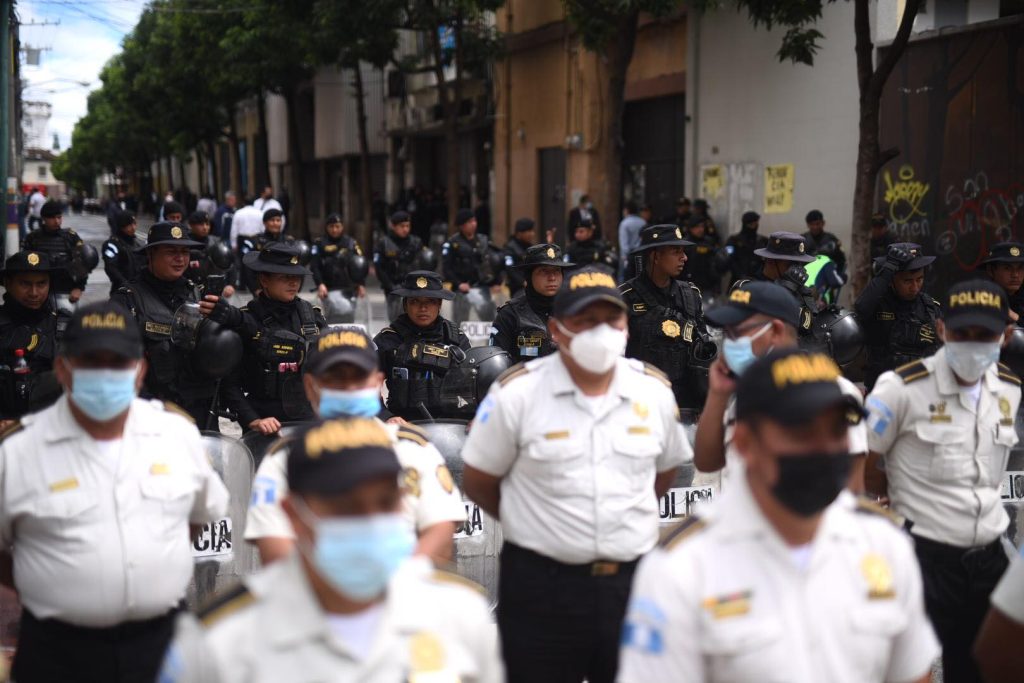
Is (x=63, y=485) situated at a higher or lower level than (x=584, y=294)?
lower

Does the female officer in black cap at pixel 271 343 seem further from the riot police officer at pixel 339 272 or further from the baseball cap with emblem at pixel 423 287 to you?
the riot police officer at pixel 339 272

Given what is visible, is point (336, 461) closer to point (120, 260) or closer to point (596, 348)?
point (596, 348)

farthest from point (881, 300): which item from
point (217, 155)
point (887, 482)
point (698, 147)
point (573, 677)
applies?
point (217, 155)

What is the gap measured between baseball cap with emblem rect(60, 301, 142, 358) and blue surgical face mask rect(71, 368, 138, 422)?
0.07 meters

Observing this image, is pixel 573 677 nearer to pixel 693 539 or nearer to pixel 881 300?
pixel 693 539

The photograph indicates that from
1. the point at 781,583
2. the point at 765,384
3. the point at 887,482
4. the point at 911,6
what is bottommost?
the point at 887,482

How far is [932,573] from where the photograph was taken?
14.4ft

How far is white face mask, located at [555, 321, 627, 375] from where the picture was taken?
13.5ft

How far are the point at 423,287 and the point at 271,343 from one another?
3.09 feet

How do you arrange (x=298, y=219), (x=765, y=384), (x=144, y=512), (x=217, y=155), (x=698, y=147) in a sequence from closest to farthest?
(x=765, y=384)
(x=144, y=512)
(x=698, y=147)
(x=298, y=219)
(x=217, y=155)

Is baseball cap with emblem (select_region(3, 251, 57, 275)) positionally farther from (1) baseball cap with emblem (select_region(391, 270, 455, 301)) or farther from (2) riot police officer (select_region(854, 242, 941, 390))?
(2) riot police officer (select_region(854, 242, 941, 390))

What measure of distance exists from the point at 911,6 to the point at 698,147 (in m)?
9.63

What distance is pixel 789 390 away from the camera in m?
2.62

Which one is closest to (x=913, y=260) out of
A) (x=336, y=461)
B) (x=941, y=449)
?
(x=941, y=449)
